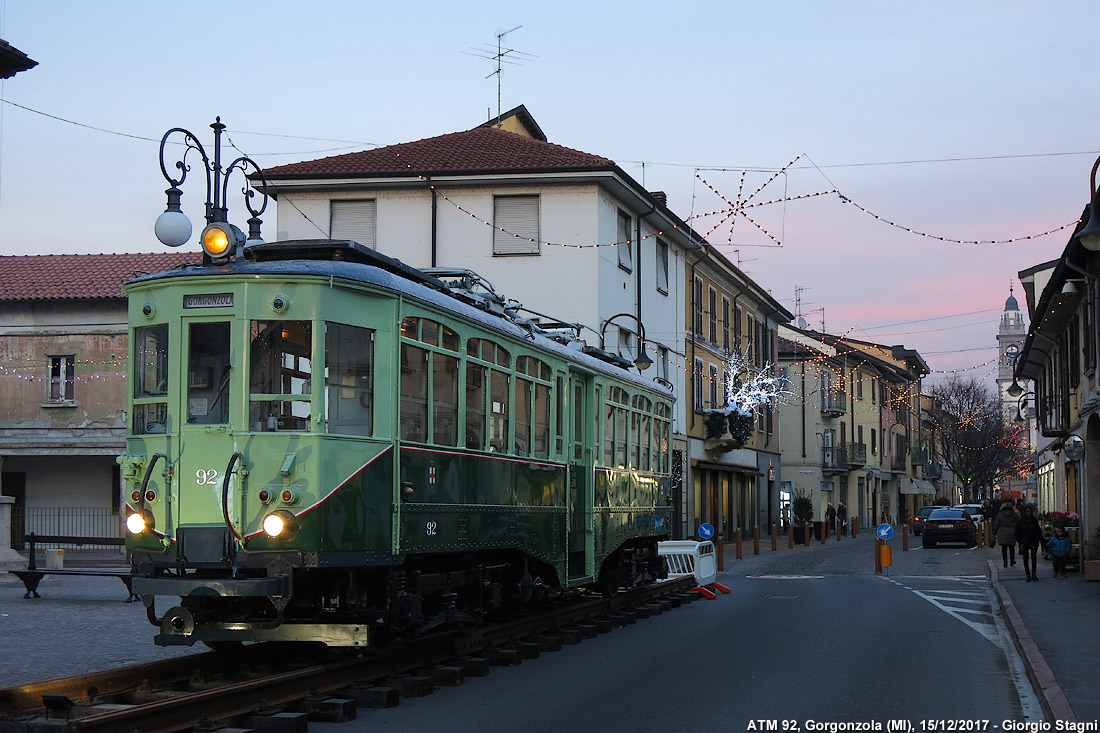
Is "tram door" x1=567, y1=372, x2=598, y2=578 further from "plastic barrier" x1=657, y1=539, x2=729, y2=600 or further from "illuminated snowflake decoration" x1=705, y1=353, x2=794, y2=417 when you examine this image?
"illuminated snowflake decoration" x1=705, y1=353, x2=794, y2=417

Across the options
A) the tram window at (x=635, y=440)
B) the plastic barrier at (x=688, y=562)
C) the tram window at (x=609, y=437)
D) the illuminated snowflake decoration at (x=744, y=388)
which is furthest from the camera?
the illuminated snowflake decoration at (x=744, y=388)

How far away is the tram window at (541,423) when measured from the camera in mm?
13086

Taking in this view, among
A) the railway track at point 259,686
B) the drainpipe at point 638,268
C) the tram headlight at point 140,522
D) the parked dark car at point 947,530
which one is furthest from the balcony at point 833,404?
the tram headlight at point 140,522

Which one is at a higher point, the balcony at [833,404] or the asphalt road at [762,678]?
the balcony at [833,404]

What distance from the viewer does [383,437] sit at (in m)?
9.85

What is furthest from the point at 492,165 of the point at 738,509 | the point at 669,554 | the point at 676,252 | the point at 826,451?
the point at 826,451

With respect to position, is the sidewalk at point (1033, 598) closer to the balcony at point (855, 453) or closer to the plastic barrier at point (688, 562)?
the plastic barrier at point (688, 562)

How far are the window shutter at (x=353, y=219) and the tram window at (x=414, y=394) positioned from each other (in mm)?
22485

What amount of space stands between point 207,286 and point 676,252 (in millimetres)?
30233

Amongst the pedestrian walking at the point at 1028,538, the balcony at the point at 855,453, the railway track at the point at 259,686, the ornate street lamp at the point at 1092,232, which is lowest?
the railway track at the point at 259,686

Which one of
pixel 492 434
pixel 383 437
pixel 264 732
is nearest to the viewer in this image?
pixel 264 732

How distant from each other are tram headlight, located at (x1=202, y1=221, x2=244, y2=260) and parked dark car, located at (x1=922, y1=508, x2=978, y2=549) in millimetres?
33694

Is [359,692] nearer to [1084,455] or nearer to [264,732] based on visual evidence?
[264,732]

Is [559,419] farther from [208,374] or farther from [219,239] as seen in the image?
[208,374]
